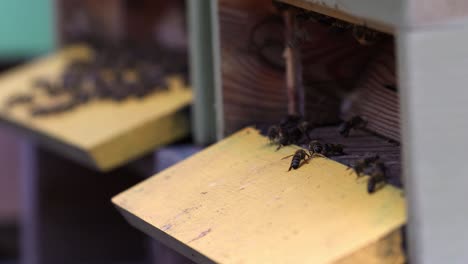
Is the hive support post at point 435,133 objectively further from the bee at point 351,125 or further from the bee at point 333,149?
A: the bee at point 351,125

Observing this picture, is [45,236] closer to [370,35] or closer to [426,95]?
[370,35]

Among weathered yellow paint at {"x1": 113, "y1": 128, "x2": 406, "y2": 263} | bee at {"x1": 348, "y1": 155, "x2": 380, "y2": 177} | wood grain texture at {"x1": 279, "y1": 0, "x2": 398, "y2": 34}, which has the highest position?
wood grain texture at {"x1": 279, "y1": 0, "x2": 398, "y2": 34}

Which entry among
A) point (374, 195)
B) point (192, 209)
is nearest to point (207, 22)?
point (192, 209)

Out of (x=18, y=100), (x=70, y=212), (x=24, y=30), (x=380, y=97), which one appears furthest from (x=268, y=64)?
(x=24, y=30)

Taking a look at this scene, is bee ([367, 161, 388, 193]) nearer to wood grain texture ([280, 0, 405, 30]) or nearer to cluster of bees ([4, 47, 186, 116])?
wood grain texture ([280, 0, 405, 30])

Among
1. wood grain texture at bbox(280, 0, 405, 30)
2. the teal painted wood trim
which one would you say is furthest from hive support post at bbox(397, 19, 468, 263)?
the teal painted wood trim

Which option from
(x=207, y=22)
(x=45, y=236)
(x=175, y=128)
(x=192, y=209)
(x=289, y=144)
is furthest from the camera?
(x=45, y=236)

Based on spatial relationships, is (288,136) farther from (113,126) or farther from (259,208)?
(113,126)
